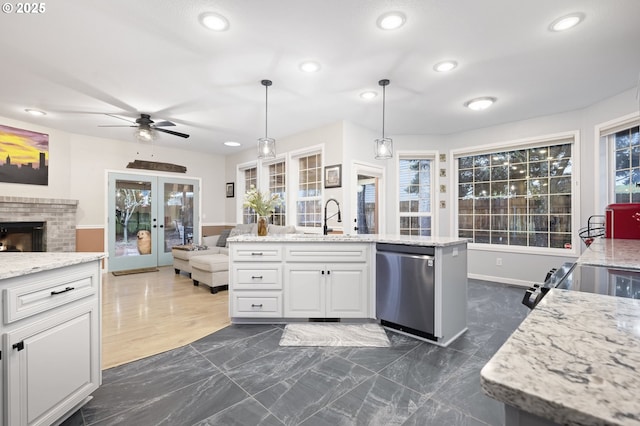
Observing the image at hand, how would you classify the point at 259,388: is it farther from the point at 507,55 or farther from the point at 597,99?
the point at 597,99

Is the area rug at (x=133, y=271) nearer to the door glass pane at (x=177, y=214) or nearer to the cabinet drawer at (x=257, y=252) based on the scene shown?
the door glass pane at (x=177, y=214)

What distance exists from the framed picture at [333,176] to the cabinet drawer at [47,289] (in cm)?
333

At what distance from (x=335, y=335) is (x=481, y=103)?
337cm

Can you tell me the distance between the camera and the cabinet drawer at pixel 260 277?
3.00 meters

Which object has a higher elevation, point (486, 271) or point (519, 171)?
point (519, 171)

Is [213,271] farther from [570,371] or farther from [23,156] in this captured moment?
[570,371]

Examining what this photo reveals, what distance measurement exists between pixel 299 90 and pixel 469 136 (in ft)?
10.8

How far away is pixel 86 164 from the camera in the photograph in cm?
547

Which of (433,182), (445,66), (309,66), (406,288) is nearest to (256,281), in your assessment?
(406,288)

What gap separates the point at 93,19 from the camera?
7.30 feet

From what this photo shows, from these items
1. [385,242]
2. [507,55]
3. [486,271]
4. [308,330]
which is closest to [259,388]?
[308,330]

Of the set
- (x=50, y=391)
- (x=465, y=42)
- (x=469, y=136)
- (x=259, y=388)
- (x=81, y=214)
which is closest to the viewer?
(x=50, y=391)

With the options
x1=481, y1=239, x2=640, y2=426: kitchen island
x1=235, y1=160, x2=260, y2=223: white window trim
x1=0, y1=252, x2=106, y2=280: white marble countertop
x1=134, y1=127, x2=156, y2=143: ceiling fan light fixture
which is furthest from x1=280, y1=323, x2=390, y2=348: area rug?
x1=235, y1=160, x2=260, y2=223: white window trim

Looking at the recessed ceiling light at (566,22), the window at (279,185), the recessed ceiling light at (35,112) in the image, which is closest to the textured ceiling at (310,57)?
the recessed ceiling light at (566,22)
